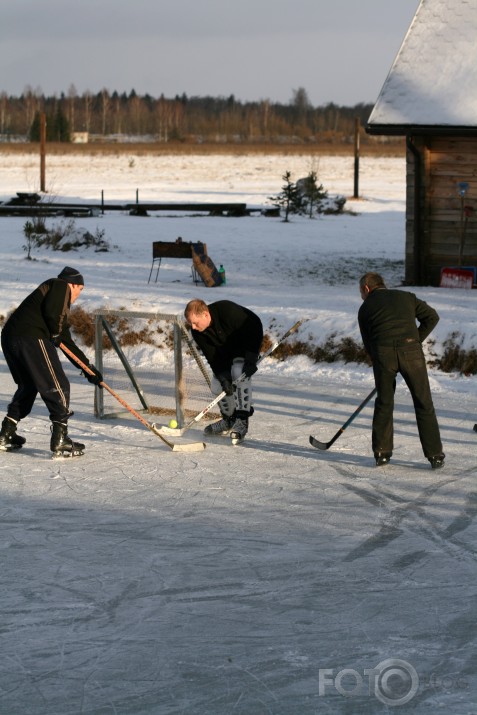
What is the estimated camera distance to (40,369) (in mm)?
8289

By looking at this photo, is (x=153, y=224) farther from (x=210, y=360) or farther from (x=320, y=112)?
(x=320, y=112)

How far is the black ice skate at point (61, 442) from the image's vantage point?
27.7ft

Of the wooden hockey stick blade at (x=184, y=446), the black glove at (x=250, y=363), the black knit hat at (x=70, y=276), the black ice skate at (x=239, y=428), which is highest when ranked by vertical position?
the black knit hat at (x=70, y=276)

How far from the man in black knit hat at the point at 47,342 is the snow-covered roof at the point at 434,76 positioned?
31.3 feet

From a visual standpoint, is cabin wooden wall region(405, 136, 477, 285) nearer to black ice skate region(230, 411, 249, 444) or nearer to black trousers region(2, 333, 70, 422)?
black ice skate region(230, 411, 249, 444)

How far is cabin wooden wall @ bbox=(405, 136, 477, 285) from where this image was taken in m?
16.9

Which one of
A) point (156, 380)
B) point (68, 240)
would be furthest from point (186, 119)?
point (156, 380)

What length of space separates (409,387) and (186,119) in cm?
14257

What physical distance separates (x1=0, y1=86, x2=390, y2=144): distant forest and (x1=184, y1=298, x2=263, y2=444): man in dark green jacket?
78.9 meters

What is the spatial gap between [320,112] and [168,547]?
158739 millimetres

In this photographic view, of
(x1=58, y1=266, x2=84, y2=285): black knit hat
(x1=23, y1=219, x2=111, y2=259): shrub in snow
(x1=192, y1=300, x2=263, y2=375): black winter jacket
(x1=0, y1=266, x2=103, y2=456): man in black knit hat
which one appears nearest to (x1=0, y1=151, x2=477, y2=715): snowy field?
(x1=0, y1=266, x2=103, y2=456): man in black knit hat

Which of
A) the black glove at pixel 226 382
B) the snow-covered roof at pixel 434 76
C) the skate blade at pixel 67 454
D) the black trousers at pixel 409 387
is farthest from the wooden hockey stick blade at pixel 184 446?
the snow-covered roof at pixel 434 76

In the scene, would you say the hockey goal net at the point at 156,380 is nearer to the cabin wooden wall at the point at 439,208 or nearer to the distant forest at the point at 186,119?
the cabin wooden wall at the point at 439,208

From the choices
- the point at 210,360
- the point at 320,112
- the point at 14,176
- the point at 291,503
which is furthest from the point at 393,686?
the point at 320,112
